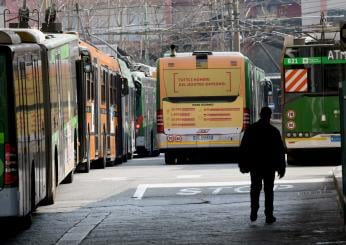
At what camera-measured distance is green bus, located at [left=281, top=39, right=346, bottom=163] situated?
3112 cm

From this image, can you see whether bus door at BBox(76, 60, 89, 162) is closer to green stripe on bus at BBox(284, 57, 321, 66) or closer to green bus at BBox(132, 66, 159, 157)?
green stripe on bus at BBox(284, 57, 321, 66)

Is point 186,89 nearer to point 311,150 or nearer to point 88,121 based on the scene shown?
point 311,150

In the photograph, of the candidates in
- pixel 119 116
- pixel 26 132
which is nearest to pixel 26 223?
pixel 26 132

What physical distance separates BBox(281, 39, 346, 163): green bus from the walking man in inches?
592

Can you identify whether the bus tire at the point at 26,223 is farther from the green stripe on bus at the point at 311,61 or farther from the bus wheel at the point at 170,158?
the bus wheel at the point at 170,158

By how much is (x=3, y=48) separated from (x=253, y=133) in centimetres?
376

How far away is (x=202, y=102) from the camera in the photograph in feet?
113

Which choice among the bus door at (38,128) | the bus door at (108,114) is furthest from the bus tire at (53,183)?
the bus door at (108,114)

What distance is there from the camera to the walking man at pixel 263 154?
52.6 ft

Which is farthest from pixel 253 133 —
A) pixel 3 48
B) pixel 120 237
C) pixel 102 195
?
pixel 102 195

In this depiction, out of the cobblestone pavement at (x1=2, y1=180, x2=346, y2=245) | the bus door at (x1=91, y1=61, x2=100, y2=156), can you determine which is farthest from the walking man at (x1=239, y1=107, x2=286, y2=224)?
the bus door at (x1=91, y1=61, x2=100, y2=156)

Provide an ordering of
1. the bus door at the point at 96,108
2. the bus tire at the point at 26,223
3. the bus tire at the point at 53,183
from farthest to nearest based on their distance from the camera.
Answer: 1. the bus door at the point at 96,108
2. the bus tire at the point at 53,183
3. the bus tire at the point at 26,223

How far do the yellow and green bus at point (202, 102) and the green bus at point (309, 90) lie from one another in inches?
117

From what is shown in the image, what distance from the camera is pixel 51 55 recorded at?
19281mm
